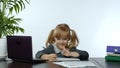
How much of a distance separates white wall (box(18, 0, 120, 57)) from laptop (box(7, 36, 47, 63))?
1.44 metres

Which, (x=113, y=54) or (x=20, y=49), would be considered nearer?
(x=20, y=49)

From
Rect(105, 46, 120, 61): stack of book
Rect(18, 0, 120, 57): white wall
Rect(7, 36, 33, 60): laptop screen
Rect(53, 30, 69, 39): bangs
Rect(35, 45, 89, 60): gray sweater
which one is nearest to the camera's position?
Rect(7, 36, 33, 60): laptop screen

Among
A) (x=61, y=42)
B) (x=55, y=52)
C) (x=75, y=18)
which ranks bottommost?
(x=55, y=52)

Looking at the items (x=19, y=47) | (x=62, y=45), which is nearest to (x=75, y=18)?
(x=62, y=45)

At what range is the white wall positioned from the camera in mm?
3385

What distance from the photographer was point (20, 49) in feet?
6.15

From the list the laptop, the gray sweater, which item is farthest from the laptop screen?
the gray sweater

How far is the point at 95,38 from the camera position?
3449mm

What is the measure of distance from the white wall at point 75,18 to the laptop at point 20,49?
144 cm

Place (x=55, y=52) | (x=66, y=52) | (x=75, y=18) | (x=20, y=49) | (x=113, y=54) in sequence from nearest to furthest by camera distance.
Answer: (x=20, y=49) < (x=113, y=54) < (x=66, y=52) < (x=55, y=52) < (x=75, y=18)

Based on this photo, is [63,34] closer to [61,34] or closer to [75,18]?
[61,34]

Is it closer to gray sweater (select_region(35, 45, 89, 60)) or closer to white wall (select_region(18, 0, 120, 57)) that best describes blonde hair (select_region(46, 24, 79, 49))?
gray sweater (select_region(35, 45, 89, 60))

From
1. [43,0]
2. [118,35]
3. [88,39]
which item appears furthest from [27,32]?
[118,35]

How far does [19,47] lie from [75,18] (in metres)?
1.66
